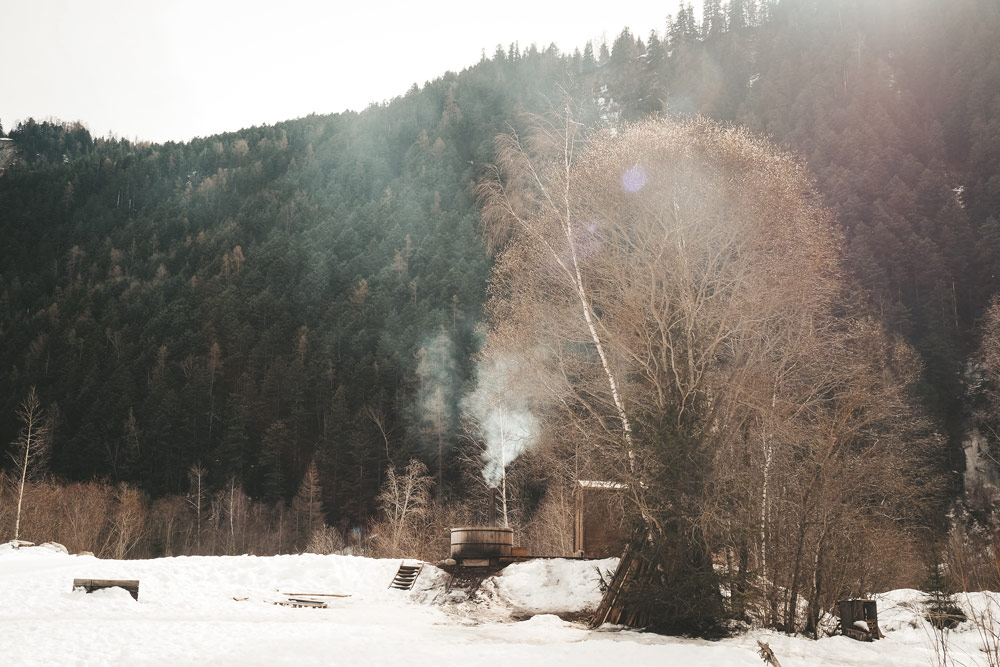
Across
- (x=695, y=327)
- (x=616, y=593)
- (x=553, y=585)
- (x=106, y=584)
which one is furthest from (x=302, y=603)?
(x=695, y=327)

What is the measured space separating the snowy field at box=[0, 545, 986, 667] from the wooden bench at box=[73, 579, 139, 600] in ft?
0.44

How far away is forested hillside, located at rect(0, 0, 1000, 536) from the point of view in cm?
5544

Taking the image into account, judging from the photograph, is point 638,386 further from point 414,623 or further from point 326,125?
point 326,125

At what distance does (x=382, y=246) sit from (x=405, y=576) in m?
69.3

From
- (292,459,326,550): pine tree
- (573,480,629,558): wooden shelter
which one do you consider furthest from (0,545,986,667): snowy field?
(292,459,326,550): pine tree

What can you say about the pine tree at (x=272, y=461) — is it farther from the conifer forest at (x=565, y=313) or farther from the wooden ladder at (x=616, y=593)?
the wooden ladder at (x=616, y=593)

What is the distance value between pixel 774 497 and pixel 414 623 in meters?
6.93

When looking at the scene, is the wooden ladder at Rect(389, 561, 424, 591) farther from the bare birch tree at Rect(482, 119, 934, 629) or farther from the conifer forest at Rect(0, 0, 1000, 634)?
the bare birch tree at Rect(482, 119, 934, 629)

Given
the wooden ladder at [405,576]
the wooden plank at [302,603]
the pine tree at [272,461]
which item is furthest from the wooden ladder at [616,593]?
the pine tree at [272,461]

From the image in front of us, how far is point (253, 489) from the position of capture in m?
63.7

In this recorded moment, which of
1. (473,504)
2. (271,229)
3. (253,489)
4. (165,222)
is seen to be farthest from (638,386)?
(165,222)

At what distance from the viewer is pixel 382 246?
273 feet

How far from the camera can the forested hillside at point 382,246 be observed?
55.4 metres

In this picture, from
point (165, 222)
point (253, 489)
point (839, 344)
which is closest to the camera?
point (839, 344)
